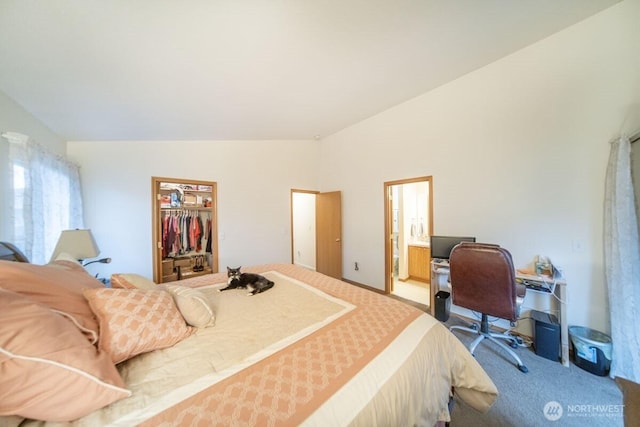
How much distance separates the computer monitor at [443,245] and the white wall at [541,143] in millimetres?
162

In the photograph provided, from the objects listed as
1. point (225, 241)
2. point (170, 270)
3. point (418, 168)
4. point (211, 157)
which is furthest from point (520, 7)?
point (170, 270)

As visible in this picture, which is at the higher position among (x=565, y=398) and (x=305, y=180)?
(x=305, y=180)

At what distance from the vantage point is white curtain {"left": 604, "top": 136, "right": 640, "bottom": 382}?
5.15 ft

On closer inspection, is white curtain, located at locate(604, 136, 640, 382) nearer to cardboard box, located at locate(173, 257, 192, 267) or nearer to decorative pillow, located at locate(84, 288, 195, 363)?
decorative pillow, located at locate(84, 288, 195, 363)

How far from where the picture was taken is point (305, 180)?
440cm

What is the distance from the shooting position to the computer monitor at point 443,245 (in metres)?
2.60

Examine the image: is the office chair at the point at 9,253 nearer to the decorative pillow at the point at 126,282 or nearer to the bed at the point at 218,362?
the bed at the point at 218,362

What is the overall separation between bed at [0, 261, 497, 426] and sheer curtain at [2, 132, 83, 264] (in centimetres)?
114

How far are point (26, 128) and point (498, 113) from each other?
16.4 ft

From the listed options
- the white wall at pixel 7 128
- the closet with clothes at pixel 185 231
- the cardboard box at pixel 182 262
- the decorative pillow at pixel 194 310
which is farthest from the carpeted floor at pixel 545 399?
the cardboard box at pixel 182 262

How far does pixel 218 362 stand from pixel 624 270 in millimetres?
2922

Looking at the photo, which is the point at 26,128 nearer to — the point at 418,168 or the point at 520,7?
the point at 418,168

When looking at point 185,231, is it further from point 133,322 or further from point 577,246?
point 577,246

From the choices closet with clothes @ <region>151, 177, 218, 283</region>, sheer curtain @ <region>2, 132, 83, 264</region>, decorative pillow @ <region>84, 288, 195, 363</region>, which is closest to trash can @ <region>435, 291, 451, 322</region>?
decorative pillow @ <region>84, 288, 195, 363</region>
